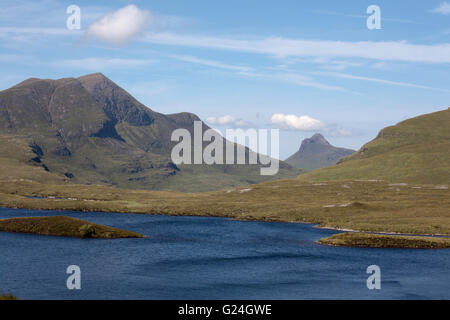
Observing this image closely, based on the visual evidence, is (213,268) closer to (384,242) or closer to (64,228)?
(384,242)

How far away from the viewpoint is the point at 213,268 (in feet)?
274

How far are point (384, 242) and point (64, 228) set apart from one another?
72.3 m

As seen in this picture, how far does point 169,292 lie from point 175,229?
2884 inches

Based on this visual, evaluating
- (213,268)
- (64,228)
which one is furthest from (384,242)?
(64,228)

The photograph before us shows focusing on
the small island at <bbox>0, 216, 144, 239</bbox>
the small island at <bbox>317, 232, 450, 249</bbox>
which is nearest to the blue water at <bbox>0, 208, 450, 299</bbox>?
the small island at <bbox>317, 232, 450, 249</bbox>

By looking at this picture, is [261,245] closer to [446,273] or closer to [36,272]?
[446,273]

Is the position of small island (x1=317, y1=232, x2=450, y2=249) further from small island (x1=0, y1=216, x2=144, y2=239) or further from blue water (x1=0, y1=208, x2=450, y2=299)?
small island (x1=0, y1=216, x2=144, y2=239)

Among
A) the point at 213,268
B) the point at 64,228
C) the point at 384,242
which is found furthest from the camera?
the point at 64,228

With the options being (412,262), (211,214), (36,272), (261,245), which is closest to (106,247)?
(36,272)

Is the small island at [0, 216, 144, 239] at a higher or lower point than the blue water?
higher

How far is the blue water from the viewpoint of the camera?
6631 centimetres

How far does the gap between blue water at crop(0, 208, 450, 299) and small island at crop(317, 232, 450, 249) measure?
4.08m

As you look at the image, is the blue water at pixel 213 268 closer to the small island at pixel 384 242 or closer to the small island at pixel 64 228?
the small island at pixel 384 242

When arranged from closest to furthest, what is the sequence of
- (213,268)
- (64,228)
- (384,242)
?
(213,268) < (384,242) < (64,228)
